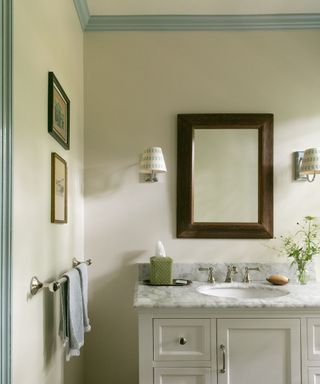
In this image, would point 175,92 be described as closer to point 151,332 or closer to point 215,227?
point 215,227

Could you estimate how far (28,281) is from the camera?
4.75 ft

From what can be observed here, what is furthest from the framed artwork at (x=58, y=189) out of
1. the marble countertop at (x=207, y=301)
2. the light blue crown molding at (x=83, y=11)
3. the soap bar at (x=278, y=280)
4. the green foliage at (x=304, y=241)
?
the green foliage at (x=304, y=241)

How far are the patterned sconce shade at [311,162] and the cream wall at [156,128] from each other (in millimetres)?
147

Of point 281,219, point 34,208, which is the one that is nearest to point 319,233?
point 281,219

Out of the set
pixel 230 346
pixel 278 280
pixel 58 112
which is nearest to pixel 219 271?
pixel 278 280

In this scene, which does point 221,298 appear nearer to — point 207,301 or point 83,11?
point 207,301

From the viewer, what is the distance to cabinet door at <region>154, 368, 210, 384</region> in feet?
6.36

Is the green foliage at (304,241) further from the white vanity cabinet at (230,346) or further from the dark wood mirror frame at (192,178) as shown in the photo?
the white vanity cabinet at (230,346)

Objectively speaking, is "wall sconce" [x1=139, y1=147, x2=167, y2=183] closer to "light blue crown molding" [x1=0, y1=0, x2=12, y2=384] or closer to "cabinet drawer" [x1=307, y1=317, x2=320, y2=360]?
"cabinet drawer" [x1=307, y1=317, x2=320, y2=360]

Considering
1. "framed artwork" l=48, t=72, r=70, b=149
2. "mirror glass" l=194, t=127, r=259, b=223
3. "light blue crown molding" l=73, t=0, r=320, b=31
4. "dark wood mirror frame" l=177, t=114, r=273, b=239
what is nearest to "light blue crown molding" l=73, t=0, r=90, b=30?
"light blue crown molding" l=73, t=0, r=320, b=31

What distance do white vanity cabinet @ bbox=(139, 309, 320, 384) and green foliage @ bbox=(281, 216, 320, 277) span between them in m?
0.59

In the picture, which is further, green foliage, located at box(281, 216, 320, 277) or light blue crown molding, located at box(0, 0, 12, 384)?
green foliage, located at box(281, 216, 320, 277)

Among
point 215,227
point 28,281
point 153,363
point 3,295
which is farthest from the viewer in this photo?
point 215,227

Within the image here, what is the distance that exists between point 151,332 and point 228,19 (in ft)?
6.14
